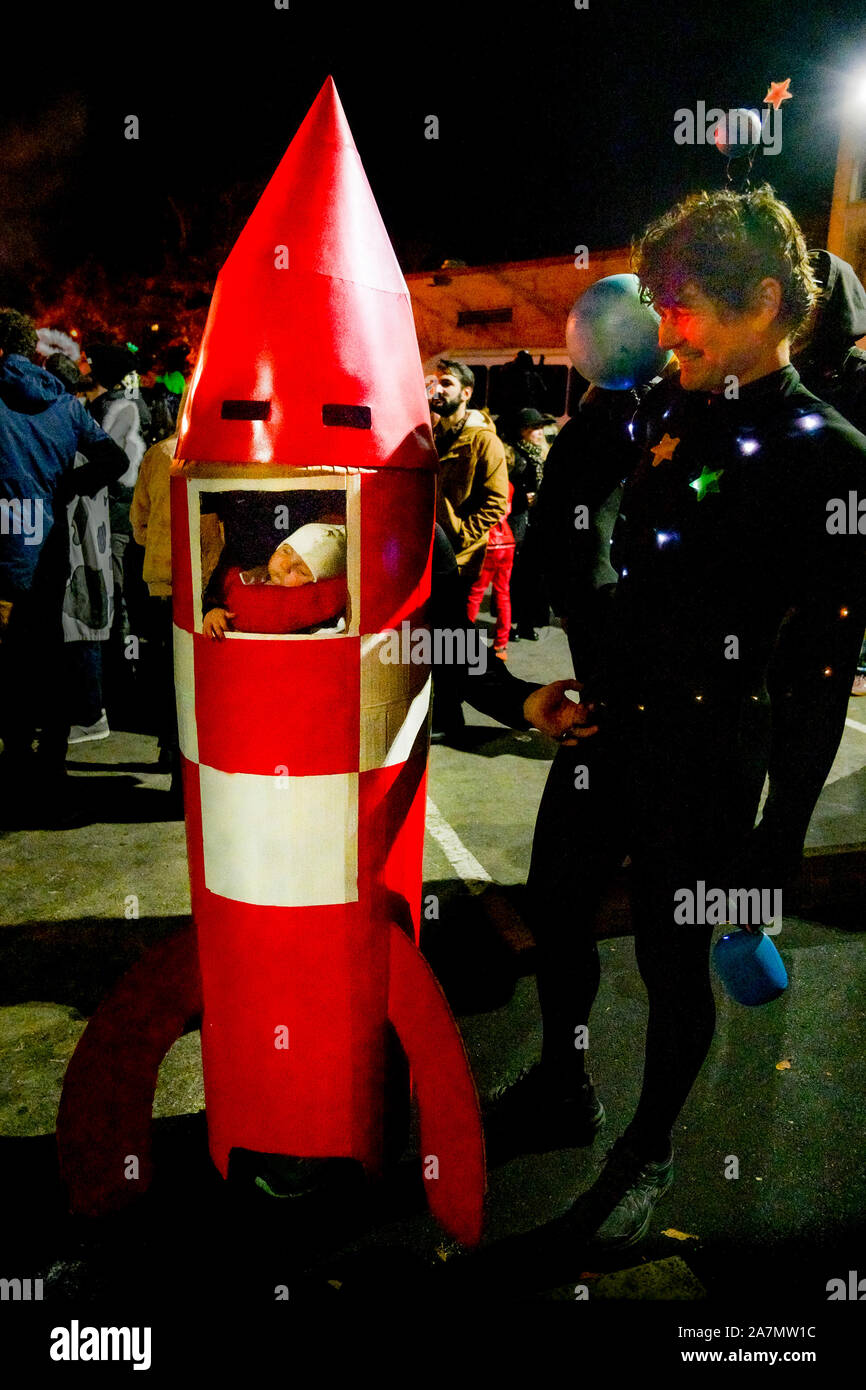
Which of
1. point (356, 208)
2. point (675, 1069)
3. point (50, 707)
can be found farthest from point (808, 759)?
point (50, 707)

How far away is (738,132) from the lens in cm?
204

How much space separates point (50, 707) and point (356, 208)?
3.51 meters

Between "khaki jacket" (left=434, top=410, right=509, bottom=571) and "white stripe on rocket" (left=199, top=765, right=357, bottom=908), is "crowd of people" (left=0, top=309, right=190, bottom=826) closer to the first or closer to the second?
"khaki jacket" (left=434, top=410, right=509, bottom=571)

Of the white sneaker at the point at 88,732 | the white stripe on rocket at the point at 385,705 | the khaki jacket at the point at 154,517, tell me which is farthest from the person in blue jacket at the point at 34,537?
the white stripe on rocket at the point at 385,705

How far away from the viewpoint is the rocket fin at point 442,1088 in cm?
196

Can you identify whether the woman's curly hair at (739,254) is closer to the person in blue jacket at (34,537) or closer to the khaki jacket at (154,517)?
the khaki jacket at (154,517)

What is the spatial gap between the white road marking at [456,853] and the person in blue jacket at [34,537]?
1.95m

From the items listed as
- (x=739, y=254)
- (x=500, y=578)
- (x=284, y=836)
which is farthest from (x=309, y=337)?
(x=500, y=578)

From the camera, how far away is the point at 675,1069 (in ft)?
6.68

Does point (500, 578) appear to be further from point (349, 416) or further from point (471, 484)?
point (349, 416)

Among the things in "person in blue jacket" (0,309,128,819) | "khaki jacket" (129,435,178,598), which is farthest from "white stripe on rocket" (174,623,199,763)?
"person in blue jacket" (0,309,128,819)

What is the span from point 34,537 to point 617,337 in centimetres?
331
